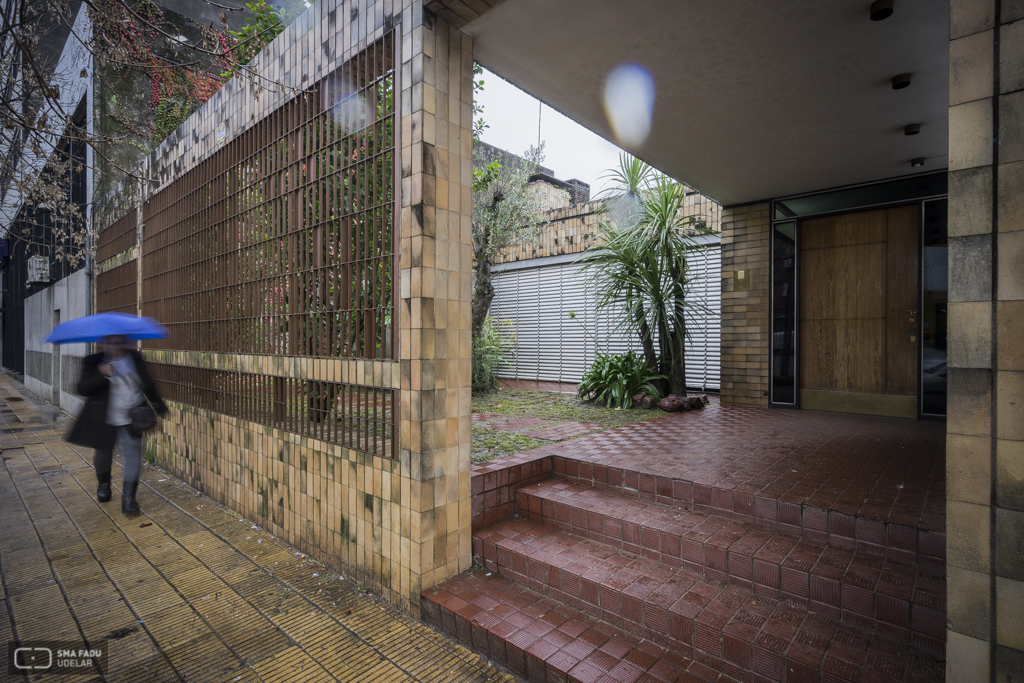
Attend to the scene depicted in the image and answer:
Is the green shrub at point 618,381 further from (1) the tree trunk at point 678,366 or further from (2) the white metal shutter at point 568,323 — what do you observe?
(2) the white metal shutter at point 568,323

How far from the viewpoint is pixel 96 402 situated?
3918mm

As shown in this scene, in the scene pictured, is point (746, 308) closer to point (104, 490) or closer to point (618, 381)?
point (618, 381)

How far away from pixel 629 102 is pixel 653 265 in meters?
2.69

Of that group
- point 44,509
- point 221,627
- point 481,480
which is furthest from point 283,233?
point 44,509

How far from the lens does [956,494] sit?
4.19 ft

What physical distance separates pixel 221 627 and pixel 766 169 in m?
5.67

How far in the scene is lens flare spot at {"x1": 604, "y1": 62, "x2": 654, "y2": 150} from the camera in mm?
3420

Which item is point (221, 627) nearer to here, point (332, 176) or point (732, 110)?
point (332, 176)

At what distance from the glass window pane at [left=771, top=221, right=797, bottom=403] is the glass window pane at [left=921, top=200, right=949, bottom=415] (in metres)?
1.16

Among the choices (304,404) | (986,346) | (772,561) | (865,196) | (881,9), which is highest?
(881,9)

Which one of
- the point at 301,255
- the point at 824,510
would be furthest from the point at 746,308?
the point at 301,255

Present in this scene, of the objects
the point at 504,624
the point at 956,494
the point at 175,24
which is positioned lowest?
the point at 504,624

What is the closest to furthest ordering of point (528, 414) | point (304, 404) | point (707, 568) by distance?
point (707, 568), point (304, 404), point (528, 414)

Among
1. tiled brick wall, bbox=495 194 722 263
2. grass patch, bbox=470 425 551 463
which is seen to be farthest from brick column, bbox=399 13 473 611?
tiled brick wall, bbox=495 194 722 263
